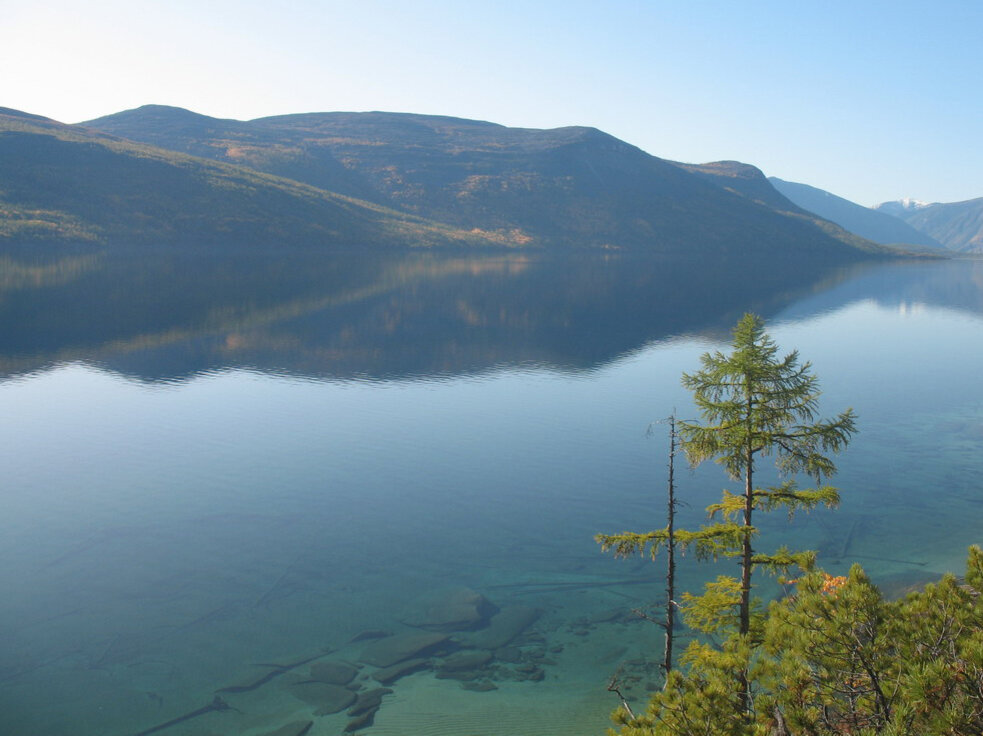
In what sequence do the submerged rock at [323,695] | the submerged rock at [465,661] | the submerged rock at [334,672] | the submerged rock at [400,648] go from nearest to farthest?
1. the submerged rock at [323,695]
2. the submerged rock at [334,672]
3. the submerged rock at [465,661]
4. the submerged rock at [400,648]

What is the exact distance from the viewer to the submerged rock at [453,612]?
1008 inches

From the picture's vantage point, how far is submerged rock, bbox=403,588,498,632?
25.6 m

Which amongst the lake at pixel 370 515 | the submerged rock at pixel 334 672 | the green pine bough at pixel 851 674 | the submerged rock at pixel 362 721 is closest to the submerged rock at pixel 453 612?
the lake at pixel 370 515

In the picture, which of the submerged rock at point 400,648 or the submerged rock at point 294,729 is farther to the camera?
the submerged rock at point 400,648

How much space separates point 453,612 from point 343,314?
89.2 metres

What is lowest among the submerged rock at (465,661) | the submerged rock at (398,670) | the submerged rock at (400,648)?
the submerged rock at (465,661)

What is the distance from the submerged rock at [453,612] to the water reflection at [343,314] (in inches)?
1706

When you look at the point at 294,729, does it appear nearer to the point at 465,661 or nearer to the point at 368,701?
the point at 368,701

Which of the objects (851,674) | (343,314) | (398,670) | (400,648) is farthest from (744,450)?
(343,314)

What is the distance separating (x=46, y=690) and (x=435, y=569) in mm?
13689

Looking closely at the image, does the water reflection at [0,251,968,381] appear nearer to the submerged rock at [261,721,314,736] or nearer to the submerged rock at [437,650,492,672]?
the submerged rock at [437,650,492,672]

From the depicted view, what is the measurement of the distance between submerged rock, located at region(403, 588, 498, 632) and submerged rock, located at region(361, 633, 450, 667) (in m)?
0.65

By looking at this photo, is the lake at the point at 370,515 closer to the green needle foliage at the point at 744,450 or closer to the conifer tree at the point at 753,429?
the green needle foliage at the point at 744,450

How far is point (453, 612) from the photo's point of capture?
2647cm
